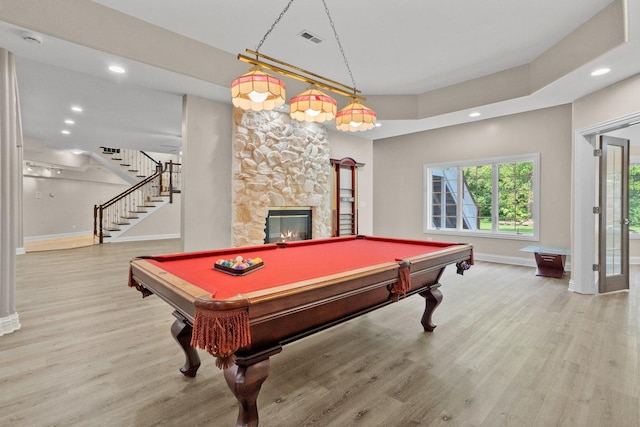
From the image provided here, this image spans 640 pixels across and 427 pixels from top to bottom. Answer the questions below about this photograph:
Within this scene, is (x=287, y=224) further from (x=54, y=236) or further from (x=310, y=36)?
(x=54, y=236)

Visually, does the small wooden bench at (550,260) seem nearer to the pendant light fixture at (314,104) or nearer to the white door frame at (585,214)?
the white door frame at (585,214)

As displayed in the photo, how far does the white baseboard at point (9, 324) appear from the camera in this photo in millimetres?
2857

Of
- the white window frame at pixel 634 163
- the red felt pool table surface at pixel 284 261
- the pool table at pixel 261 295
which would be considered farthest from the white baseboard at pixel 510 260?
the pool table at pixel 261 295

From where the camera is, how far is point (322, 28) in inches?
142

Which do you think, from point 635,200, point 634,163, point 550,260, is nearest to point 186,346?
point 550,260

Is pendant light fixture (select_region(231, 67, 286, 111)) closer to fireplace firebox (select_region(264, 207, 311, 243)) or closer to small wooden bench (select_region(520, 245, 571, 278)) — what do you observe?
fireplace firebox (select_region(264, 207, 311, 243))

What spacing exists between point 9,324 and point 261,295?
318 centimetres

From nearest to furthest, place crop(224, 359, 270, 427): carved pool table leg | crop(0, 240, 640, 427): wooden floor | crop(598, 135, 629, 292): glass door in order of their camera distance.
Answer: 1. crop(224, 359, 270, 427): carved pool table leg
2. crop(0, 240, 640, 427): wooden floor
3. crop(598, 135, 629, 292): glass door

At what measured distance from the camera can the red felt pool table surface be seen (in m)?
1.65

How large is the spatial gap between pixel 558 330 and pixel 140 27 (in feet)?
17.6

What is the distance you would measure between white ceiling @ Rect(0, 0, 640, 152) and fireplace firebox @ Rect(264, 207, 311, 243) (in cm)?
218

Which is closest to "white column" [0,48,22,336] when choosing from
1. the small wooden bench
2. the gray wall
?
the gray wall

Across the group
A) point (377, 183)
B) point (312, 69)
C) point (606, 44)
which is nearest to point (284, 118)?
point (312, 69)

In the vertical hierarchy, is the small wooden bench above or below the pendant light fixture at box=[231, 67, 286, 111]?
below
